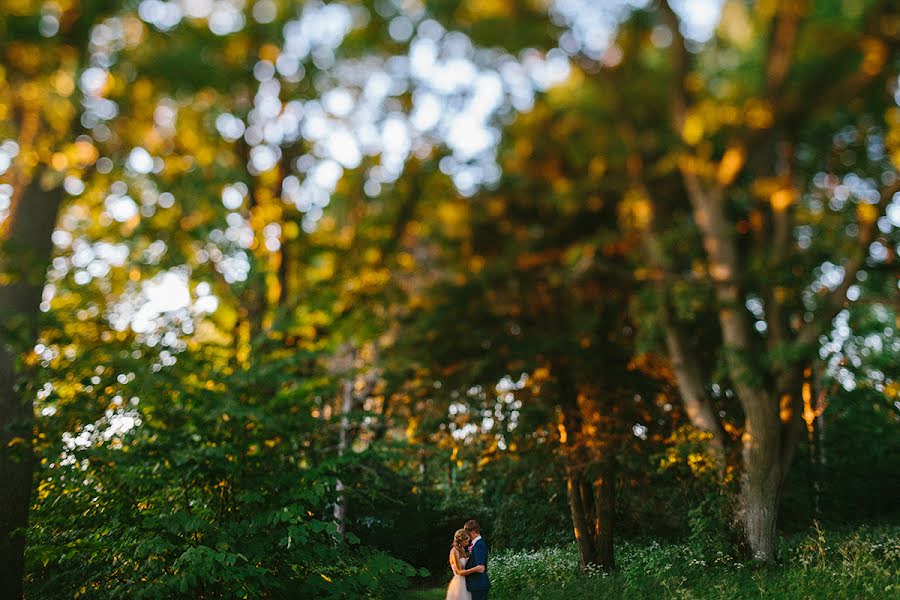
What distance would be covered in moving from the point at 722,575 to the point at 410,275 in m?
7.29

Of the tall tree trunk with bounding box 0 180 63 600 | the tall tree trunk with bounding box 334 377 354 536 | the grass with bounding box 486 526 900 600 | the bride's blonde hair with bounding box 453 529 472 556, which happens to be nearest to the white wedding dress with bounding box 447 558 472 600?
the bride's blonde hair with bounding box 453 529 472 556

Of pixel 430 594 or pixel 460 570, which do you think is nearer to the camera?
pixel 460 570

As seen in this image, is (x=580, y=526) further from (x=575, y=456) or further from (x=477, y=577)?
(x=477, y=577)

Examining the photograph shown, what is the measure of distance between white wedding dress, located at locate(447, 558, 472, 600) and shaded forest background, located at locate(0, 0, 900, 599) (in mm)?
2294

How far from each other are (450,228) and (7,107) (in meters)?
6.95

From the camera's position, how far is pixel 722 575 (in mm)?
10789

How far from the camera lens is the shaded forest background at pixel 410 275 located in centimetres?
690

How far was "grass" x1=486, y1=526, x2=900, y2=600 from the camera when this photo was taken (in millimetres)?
9312

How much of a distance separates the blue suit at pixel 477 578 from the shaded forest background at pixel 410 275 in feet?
7.58

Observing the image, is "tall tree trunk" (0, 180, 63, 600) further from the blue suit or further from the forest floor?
the blue suit

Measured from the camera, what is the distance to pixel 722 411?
47.8ft

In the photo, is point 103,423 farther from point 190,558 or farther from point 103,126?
point 103,126

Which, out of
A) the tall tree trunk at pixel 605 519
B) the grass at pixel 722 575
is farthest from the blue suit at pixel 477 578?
the tall tree trunk at pixel 605 519

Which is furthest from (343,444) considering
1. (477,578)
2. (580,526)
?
(580,526)
